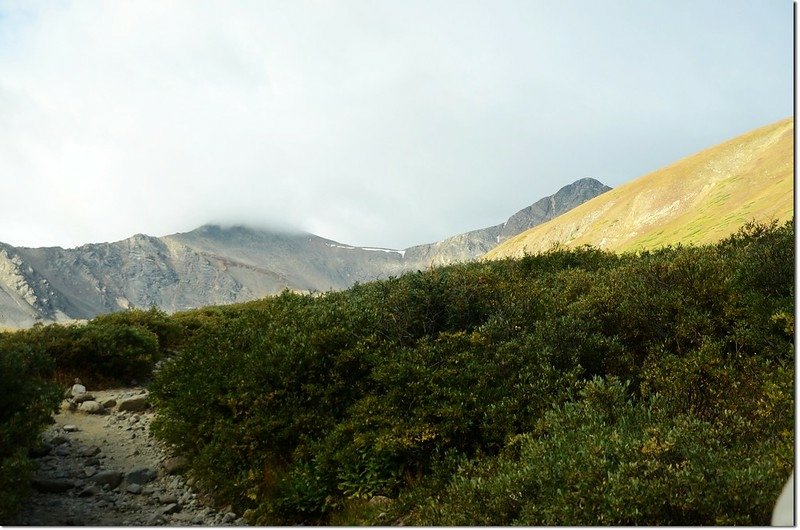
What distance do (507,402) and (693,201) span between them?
121345 mm

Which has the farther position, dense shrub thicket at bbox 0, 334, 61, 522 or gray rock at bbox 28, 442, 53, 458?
gray rock at bbox 28, 442, 53, 458

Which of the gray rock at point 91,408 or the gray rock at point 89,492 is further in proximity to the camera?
the gray rock at point 91,408

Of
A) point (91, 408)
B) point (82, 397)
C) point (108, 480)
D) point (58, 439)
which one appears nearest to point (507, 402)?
point (108, 480)

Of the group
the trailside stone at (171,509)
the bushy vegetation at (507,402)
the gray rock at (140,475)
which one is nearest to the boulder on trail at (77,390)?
the bushy vegetation at (507,402)

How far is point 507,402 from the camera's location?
1010cm

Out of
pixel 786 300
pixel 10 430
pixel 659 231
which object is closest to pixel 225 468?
pixel 10 430

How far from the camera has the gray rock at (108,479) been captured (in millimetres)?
11383

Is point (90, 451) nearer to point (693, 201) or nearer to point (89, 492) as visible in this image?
point (89, 492)

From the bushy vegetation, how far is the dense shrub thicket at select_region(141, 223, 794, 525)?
0.11 feet

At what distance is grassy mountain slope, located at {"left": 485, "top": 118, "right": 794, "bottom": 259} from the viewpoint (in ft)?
251

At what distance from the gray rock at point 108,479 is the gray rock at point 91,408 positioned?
5291 mm

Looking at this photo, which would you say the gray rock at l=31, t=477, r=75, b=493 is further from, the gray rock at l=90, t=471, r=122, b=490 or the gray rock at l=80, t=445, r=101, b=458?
the gray rock at l=80, t=445, r=101, b=458

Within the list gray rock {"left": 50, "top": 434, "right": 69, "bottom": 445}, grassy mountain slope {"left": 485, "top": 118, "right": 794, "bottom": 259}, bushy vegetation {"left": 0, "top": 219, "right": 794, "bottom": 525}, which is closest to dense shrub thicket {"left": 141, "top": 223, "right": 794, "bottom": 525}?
bushy vegetation {"left": 0, "top": 219, "right": 794, "bottom": 525}

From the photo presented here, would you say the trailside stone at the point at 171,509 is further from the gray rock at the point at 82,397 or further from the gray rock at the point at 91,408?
the gray rock at the point at 82,397
